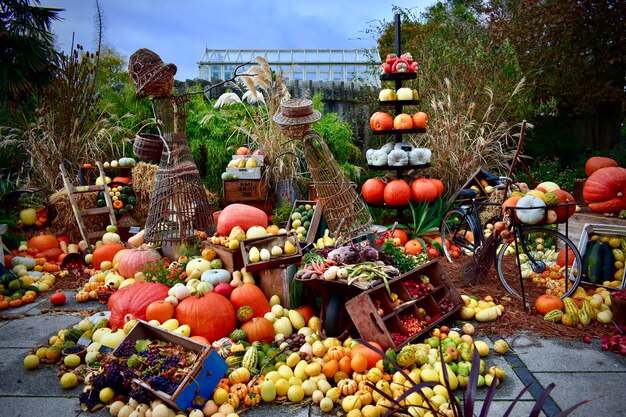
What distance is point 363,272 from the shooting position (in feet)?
13.1

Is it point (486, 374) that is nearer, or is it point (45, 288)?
point (486, 374)

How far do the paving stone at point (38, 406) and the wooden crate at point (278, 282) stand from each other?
1.83 m

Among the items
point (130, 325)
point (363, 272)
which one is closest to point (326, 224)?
point (363, 272)

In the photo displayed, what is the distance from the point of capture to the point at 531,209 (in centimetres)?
444

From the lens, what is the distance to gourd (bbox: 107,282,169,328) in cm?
429

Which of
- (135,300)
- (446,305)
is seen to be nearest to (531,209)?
(446,305)

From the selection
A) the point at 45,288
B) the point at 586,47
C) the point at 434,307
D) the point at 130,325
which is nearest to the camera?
the point at 130,325

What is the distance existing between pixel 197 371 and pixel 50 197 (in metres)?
5.67

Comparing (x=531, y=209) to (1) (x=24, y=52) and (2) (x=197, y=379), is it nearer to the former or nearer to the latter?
(2) (x=197, y=379)

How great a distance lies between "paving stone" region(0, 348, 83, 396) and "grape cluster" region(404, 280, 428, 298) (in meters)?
2.60

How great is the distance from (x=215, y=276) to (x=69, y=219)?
3.90 metres

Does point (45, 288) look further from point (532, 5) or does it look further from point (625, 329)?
point (532, 5)

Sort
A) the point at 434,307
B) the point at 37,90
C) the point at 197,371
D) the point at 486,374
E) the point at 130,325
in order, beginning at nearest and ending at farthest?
the point at 197,371 → the point at 486,374 → the point at 130,325 → the point at 434,307 → the point at 37,90

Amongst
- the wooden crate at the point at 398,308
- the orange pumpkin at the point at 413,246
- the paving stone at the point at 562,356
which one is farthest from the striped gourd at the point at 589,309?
the orange pumpkin at the point at 413,246
